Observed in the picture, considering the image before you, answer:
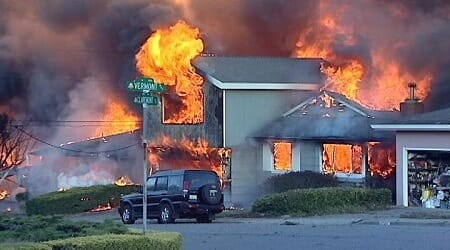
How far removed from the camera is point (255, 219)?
2712 centimetres

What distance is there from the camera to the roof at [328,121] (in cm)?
3238

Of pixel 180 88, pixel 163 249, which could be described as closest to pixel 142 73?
pixel 180 88

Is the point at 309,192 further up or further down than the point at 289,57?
further down

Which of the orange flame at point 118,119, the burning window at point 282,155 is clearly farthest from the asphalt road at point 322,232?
the orange flame at point 118,119

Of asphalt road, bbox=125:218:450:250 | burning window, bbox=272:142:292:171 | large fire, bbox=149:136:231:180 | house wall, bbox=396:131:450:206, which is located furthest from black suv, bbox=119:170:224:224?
large fire, bbox=149:136:231:180

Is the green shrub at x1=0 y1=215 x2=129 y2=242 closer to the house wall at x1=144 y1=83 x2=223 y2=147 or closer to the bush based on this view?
the bush

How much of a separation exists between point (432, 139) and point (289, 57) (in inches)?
504

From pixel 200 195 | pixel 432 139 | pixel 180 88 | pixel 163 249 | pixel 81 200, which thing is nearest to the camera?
pixel 163 249

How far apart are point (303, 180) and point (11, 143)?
20.2m

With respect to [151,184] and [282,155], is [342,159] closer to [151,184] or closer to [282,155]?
[282,155]

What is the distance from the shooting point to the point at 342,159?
33844 millimetres

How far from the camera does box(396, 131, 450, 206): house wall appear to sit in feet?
94.4

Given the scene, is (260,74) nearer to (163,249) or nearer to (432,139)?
(432,139)

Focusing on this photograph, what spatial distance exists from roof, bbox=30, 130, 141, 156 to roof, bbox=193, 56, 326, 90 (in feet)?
18.7
